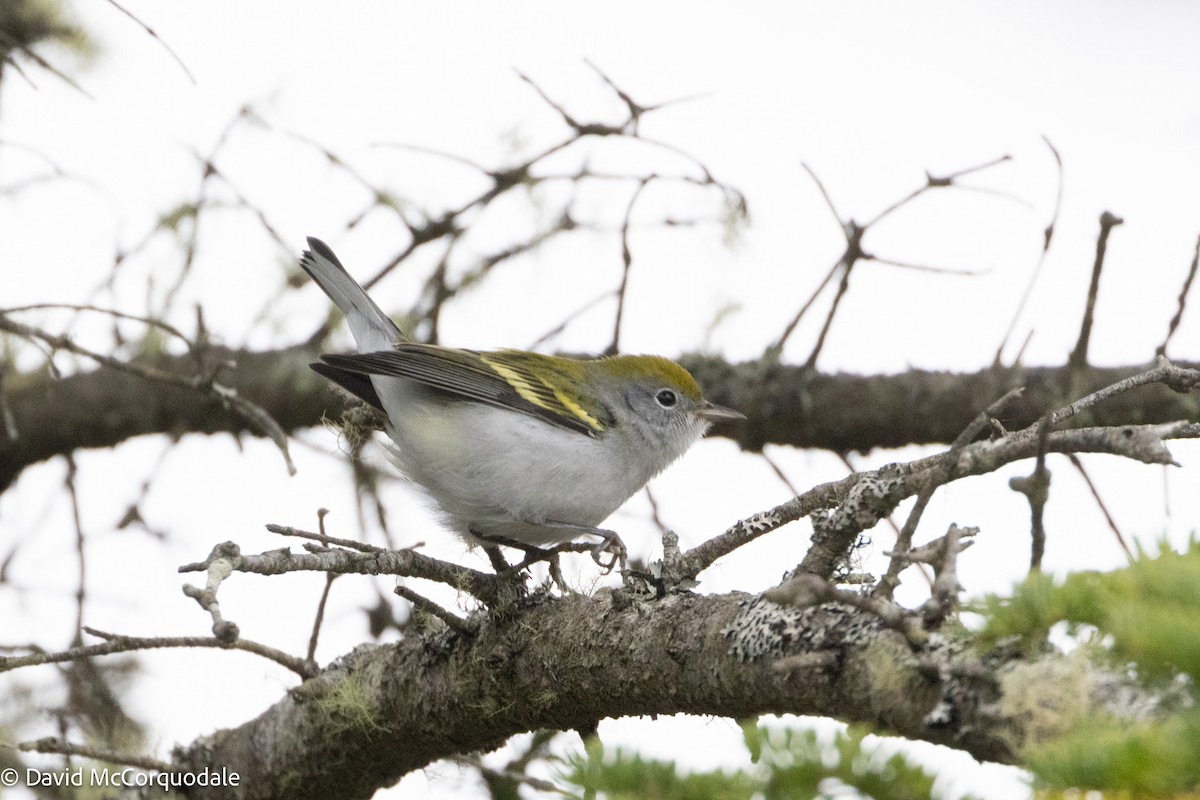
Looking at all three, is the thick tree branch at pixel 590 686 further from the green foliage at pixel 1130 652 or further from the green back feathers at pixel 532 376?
the green back feathers at pixel 532 376

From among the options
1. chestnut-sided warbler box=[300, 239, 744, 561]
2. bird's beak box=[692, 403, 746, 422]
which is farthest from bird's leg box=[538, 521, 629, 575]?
bird's beak box=[692, 403, 746, 422]

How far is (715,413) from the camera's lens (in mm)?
4859

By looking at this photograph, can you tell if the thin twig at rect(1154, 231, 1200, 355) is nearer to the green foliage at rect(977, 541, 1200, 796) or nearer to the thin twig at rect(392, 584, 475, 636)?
the green foliage at rect(977, 541, 1200, 796)

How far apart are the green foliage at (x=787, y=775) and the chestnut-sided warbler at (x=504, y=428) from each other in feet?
6.62

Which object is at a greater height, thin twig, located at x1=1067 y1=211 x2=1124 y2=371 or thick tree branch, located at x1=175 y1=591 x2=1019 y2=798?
thin twig, located at x1=1067 y1=211 x2=1124 y2=371

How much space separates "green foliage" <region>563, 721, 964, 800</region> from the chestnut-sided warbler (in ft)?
6.62

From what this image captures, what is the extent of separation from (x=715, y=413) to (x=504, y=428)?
3.65ft

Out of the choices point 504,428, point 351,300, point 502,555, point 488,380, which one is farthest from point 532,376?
point 502,555

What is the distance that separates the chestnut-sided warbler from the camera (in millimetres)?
3869

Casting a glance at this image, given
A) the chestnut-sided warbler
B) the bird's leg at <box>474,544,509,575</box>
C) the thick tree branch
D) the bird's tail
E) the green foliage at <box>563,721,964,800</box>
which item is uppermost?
the bird's tail

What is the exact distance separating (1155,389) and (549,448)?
2341 millimetres

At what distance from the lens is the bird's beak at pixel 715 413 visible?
484 centimetres

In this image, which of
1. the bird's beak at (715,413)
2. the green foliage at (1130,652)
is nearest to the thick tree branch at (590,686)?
the green foliage at (1130,652)

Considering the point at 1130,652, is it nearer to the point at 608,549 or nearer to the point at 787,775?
the point at 787,775
